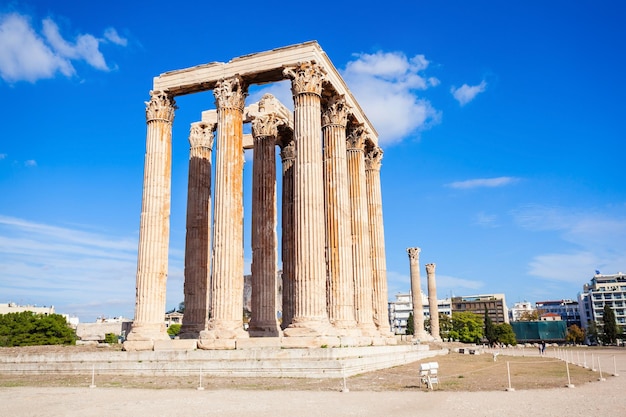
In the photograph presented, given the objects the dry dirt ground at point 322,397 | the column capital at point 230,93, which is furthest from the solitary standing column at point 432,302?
the dry dirt ground at point 322,397

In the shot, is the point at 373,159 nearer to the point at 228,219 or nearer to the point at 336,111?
the point at 336,111

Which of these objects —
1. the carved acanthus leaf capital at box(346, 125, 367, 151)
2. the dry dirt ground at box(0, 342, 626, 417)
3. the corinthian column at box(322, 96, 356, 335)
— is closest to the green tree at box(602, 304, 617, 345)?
the carved acanthus leaf capital at box(346, 125, 367, 151)

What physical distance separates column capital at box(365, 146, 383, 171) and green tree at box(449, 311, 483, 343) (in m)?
94.5

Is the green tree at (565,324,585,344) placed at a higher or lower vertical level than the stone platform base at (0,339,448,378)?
lower

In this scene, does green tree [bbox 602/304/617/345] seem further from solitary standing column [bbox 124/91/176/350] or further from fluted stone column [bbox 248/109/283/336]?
solitary standing column [bbox 124/91/176/350]

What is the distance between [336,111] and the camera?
34438 mm

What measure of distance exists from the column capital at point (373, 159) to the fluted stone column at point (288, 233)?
6.41m

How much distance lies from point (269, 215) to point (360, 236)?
6.77m

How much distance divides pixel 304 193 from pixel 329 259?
5480 mm

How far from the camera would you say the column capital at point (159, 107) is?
3403 centimetres

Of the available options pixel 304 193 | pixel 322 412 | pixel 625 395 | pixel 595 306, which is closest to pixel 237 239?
pixel 304 193

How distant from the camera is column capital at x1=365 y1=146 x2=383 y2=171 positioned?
43.5 meters

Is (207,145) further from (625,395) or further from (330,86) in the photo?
(625,395)

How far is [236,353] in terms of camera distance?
25141 mm
